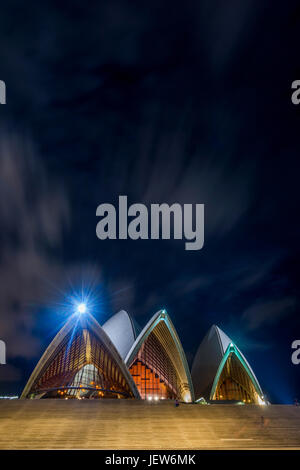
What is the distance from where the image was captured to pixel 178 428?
844cm

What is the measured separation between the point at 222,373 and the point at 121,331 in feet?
33.1

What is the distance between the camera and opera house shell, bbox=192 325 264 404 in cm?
2580

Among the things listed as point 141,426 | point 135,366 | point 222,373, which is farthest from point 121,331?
point 141,426

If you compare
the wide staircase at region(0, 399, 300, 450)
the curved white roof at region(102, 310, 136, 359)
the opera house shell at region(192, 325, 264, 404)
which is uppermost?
the curved white roof at region(102, 310, 136, 359)

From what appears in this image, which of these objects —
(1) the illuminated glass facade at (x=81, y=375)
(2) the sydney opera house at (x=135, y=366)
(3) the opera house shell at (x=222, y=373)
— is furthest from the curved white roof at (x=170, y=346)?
(3) the opera house shell at (x=222, y=373)

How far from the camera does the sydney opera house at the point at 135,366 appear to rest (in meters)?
20.0

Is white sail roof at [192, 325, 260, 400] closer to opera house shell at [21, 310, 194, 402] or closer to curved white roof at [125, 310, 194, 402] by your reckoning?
opera house shell at [21, 310, 194, 402]

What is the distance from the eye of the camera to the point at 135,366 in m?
25.2

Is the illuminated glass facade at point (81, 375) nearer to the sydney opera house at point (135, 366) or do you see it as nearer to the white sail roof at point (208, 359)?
the sydney opera house at point (135, 366)

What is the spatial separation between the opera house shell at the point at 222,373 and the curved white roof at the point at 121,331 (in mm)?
7167

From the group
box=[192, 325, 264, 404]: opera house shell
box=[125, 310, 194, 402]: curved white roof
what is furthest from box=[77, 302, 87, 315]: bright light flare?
box=[192, 325, 264, 404]: opera house shell

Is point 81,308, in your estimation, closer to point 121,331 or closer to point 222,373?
point 121,331
